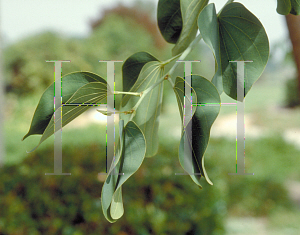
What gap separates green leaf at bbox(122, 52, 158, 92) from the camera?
370mm

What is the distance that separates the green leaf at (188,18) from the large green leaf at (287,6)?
3.4 inches

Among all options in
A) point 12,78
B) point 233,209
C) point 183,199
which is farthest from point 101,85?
point 12,78

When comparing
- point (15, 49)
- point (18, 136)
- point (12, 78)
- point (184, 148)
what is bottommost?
point (18, 136)

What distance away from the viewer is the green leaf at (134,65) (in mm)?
370

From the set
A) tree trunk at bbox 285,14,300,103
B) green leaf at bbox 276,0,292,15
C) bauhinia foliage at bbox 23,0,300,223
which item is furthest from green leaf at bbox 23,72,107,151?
tree trunk at bbox 285,14,300,103

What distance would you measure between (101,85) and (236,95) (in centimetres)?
14

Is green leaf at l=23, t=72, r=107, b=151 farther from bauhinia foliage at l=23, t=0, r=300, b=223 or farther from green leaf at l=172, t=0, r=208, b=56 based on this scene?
green leaf at l=172, t=0, r=208, b=56

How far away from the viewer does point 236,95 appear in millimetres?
292

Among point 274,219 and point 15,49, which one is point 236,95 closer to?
point 274,219

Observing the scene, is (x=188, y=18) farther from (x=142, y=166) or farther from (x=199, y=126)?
(x=142, y=166)

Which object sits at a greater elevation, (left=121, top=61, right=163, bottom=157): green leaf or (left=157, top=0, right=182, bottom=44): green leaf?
(left=157, top=0, right=182, bottom=44): green leaf

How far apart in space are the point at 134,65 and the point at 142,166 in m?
1.30

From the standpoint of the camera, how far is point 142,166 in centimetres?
163

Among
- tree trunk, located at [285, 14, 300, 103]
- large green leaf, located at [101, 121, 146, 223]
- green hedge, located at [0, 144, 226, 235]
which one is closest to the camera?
large green leaf, located at [101, 121, 146, 223]
